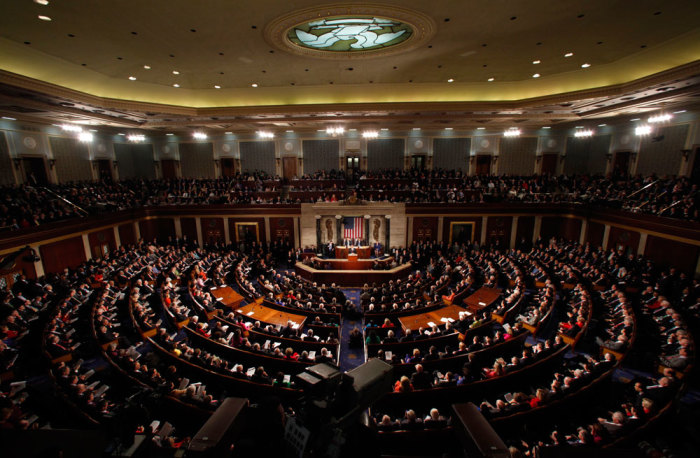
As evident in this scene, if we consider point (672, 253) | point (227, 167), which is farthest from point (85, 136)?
point (672, 253)

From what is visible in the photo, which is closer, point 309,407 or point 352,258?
point 309,407

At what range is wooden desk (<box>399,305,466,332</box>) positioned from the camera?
10203mm

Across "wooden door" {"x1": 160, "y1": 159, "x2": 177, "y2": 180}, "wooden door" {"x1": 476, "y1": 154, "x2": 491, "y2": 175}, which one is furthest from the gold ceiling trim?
"wooden door" {"x1": 160, "y1": 159, "x2": 177, "y2": 180}

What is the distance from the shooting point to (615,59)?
10461 mm

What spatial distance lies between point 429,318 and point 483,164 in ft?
57.8

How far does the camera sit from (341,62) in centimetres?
1078

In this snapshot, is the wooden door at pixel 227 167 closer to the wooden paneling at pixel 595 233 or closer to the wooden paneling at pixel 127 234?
the wooden paneling at pixel 127 234

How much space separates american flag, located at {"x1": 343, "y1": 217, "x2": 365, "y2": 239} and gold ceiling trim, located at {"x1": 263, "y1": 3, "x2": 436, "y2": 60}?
446 inches

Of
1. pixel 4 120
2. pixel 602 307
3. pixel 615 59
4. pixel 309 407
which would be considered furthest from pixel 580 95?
pixel 4 120

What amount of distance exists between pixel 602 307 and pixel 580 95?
27.5 feet

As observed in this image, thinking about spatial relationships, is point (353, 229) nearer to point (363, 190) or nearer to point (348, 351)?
point (363, 190)

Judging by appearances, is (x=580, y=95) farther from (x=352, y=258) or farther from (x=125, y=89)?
(x=125, y=89)

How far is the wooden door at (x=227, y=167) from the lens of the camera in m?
24.7

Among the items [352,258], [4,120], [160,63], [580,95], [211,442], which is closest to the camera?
[211,442]
